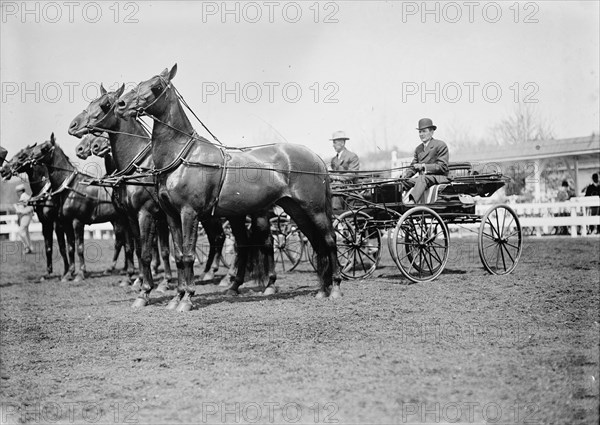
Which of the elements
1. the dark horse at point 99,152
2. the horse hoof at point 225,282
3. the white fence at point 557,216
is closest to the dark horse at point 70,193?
the dark horse at point 99,152

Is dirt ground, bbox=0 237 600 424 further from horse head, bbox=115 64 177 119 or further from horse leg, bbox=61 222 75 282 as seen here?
horse leg, bbox=61 222 75 282

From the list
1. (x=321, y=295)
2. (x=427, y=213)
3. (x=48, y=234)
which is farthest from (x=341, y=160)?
(x=48, y=234)

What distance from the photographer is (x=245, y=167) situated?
850 cm

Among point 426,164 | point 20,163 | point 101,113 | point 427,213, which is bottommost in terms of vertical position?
point 427,213

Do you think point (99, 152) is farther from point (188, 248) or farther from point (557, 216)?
point (557, 216)

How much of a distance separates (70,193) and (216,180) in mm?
5935

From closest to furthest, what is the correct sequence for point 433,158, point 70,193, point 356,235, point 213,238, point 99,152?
point 433,158, point 99,152, point 356,235, point 213,238, point 70,193

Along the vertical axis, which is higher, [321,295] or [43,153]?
[43,153]

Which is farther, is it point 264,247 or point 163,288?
point 163,288

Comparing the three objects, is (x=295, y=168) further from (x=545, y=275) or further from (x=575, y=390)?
(x=575, y=390)

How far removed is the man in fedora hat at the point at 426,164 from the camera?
9805 millimetres

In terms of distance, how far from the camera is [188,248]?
8312 mm

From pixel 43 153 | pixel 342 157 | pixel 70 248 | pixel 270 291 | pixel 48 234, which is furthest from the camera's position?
pixel 48 234

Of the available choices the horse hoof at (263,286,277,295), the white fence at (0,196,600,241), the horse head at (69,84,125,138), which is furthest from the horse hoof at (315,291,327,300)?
the white fence at (0,196,600,241)
